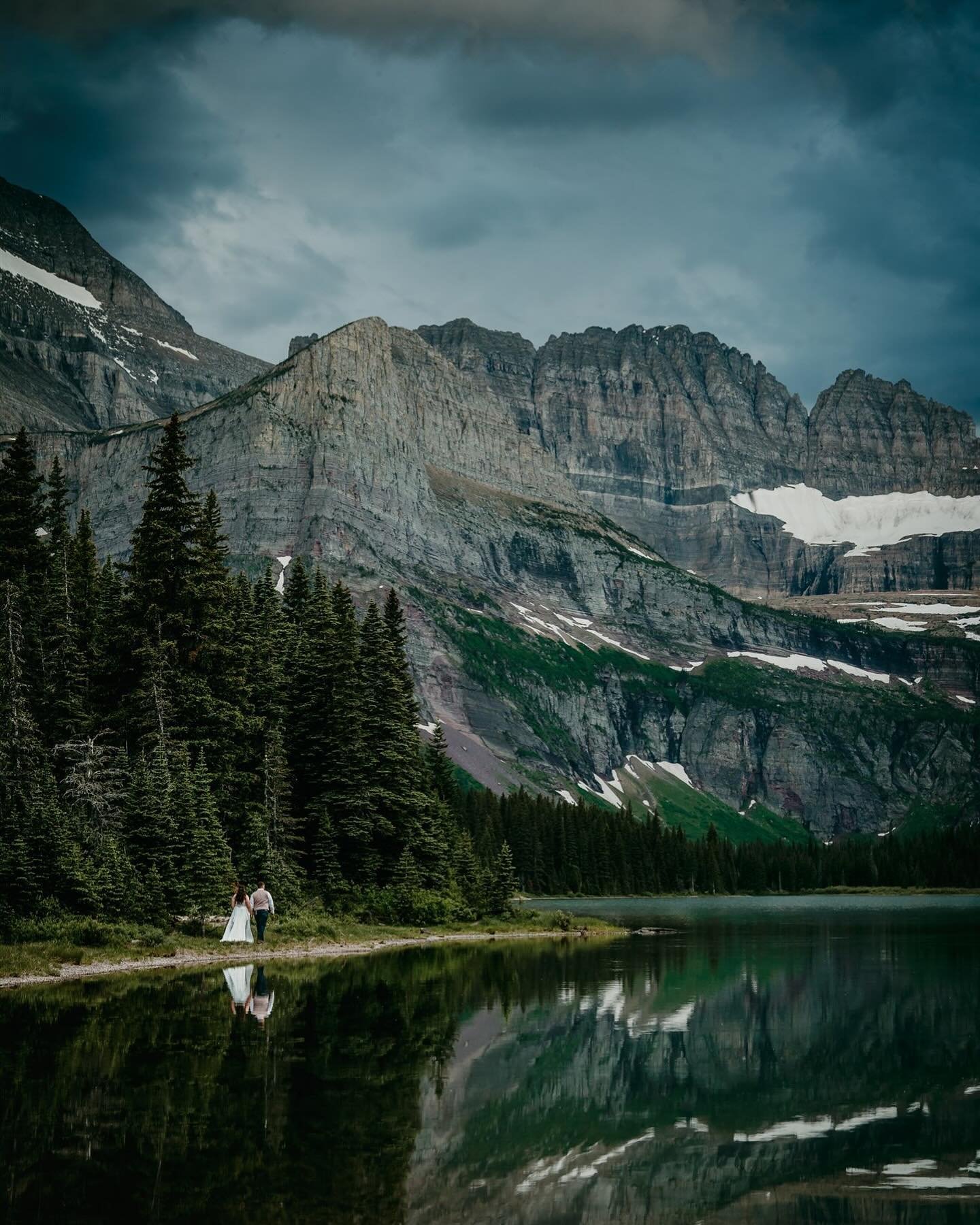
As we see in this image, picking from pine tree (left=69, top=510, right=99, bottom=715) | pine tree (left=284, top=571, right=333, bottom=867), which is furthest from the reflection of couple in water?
pine tree (left=284, top=571, right=333, bottom=867)

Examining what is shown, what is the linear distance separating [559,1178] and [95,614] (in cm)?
5929

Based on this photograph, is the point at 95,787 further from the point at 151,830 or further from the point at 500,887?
the point at 500,887

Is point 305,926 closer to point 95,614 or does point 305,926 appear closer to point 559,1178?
point 95,614

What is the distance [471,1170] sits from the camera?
49.3ft

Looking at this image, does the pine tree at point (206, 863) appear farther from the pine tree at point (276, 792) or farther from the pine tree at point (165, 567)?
the pine tree at point (165, 567)

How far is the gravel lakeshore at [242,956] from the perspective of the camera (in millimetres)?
35094

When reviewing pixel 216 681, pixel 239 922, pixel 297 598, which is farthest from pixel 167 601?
pixel 297 598

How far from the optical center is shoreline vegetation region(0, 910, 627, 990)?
3603cm

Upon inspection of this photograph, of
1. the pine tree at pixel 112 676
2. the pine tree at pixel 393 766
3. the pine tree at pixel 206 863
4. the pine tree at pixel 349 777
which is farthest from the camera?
the pine tree at pixel 393 766

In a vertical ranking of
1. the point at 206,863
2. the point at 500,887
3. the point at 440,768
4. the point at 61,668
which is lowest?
the point at 500,887

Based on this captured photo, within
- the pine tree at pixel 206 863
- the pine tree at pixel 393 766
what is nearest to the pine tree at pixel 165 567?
the pine tree at pixel 206 863

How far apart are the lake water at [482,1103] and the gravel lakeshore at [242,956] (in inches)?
73.7

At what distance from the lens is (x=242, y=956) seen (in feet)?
144

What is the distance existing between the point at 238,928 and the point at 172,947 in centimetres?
355
